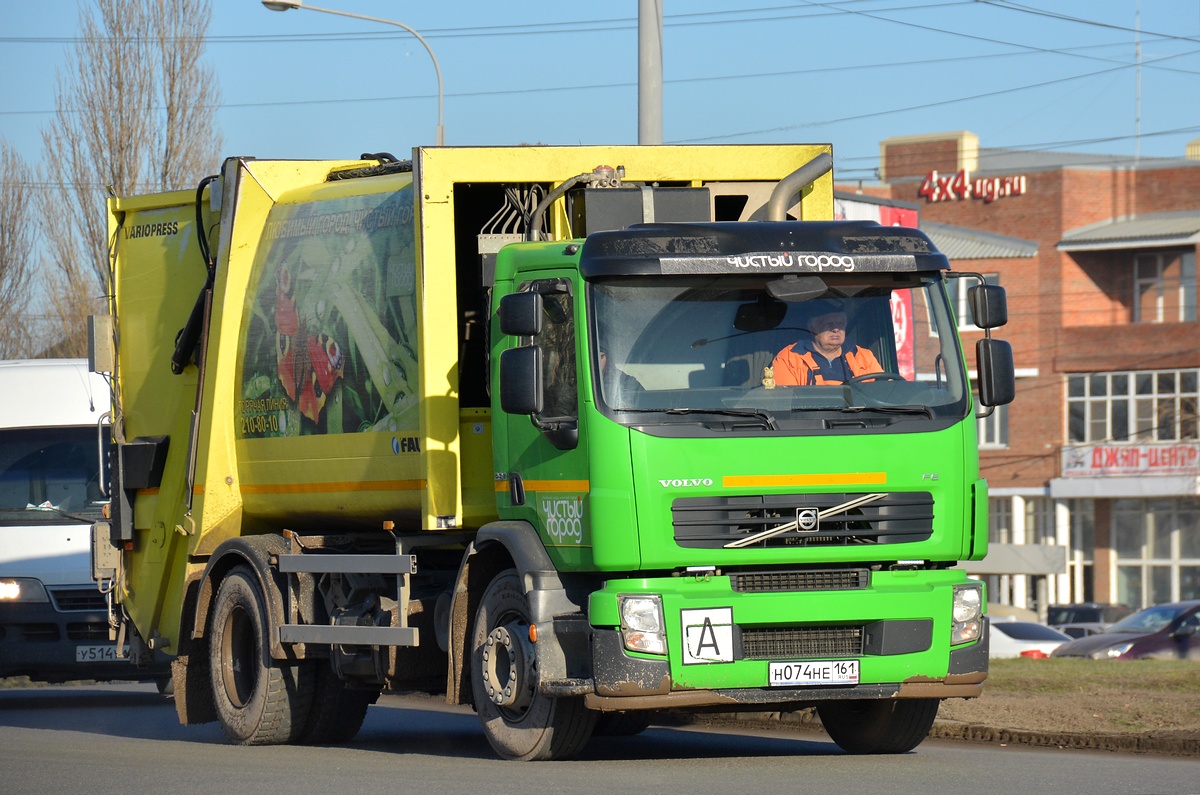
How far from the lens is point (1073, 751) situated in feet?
37.8

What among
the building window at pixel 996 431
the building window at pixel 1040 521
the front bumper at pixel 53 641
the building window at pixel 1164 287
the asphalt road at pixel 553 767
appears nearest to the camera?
the asphalt road at pixel 553 767

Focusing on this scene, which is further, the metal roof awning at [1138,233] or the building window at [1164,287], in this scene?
the building window at [1164,287]

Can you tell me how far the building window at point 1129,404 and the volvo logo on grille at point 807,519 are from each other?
43.1 meters

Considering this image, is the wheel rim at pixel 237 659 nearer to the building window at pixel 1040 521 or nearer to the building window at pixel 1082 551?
the building window at pixel 1082 551

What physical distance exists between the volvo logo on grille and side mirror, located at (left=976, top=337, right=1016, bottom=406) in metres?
1.20

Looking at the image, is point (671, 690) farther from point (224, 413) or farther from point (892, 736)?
point (224, 413)

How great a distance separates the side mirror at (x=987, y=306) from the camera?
990 centimetres

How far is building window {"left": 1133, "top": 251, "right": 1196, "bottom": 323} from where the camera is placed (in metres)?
53.4

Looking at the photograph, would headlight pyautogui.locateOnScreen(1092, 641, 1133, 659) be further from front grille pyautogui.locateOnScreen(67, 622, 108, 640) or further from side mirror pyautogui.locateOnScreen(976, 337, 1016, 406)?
side mirror pyautogui.locateOnScreen(976, 337, 1016, 406)

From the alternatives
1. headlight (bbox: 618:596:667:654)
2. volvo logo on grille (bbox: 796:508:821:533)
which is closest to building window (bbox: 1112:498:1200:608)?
volvo logo on grille (bbox: 796:508:821:533)

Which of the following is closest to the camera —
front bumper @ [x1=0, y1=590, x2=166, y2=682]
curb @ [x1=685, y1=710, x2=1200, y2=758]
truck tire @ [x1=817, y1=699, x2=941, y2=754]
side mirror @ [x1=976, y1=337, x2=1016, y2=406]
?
side mirror @ [x1=976, y1=337, x2=1016, y2=406]

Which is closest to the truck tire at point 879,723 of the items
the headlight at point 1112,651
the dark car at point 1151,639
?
the dark car at point 1151,639

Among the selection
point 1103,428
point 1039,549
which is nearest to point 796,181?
point 1039,549

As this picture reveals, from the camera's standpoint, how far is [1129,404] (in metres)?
52.5
